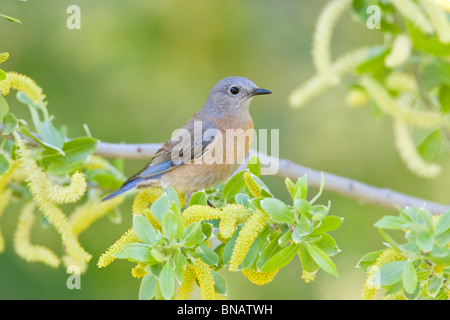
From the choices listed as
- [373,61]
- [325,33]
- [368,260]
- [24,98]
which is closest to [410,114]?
[373,61]

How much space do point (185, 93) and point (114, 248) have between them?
5567 millimetres

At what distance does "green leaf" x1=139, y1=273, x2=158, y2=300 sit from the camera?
2318 mm

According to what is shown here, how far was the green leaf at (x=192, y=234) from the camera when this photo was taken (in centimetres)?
231

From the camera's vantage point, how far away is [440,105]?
408 centimetres

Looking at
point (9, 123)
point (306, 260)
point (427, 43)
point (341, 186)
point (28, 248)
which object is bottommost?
point (28, 248)

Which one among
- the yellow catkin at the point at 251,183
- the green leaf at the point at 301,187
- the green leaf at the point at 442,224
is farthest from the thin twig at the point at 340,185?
the green leaf at the point at 442,224

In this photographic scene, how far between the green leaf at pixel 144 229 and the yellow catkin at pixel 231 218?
11.3 inches

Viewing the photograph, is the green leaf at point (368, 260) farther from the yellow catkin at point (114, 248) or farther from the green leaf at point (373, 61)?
the green leaf at point (373, 61)

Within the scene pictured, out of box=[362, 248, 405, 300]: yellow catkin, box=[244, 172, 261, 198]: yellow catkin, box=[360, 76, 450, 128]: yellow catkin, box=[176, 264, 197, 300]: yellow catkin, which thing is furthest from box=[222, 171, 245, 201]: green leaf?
box=[360, 76, 450, 128]: yellow catkin

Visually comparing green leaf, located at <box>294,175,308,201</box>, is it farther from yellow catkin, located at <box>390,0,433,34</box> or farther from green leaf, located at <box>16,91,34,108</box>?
green leaf, located at <box>16,91,34,108</box>

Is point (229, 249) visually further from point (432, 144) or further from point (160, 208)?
point (432, 144)

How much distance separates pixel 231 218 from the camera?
244 centimetres

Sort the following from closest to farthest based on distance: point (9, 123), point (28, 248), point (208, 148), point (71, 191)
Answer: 1. point (71, 191)
2. point (9, 123)
3. point (28, 248)
4. point (208, 148)

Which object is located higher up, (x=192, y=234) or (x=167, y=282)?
(x=192, y=234)
